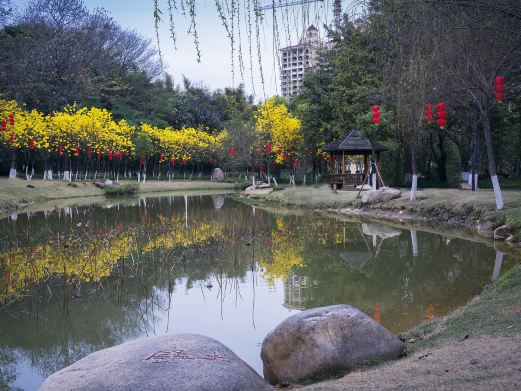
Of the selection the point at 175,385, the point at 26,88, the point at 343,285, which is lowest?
the point at 343,285

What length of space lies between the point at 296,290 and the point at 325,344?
14.8ft

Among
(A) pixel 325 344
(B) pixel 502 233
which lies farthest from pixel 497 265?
(A) pixel 325 344

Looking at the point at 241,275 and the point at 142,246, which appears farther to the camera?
the point at 142,246

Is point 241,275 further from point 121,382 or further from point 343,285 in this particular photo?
point 121,382

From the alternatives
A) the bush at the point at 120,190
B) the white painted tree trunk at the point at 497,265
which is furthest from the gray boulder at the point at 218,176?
the white painted tree trunk at the point at 497,265

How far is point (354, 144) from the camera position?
95.7 feet

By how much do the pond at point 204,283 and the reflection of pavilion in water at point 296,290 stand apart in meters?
0.02

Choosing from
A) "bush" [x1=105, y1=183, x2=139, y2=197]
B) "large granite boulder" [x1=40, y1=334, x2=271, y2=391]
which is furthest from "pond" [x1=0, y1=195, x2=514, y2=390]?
"bush" [x1=105, y1=183, x2=139, y2=197]

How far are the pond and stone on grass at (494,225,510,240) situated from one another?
73 centimetres

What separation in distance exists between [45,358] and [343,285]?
538cm

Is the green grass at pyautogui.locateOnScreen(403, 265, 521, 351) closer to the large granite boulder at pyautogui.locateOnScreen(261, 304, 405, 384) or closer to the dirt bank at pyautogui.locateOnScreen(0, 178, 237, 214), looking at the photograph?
the large granite boulder at pyautogui.locateOnScreen(261, 304, 405, 384)

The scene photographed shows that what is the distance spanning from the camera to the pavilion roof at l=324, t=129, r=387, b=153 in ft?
94.9

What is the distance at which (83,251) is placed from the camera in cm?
1304

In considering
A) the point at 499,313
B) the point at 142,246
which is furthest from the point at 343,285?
the point at 142,246
